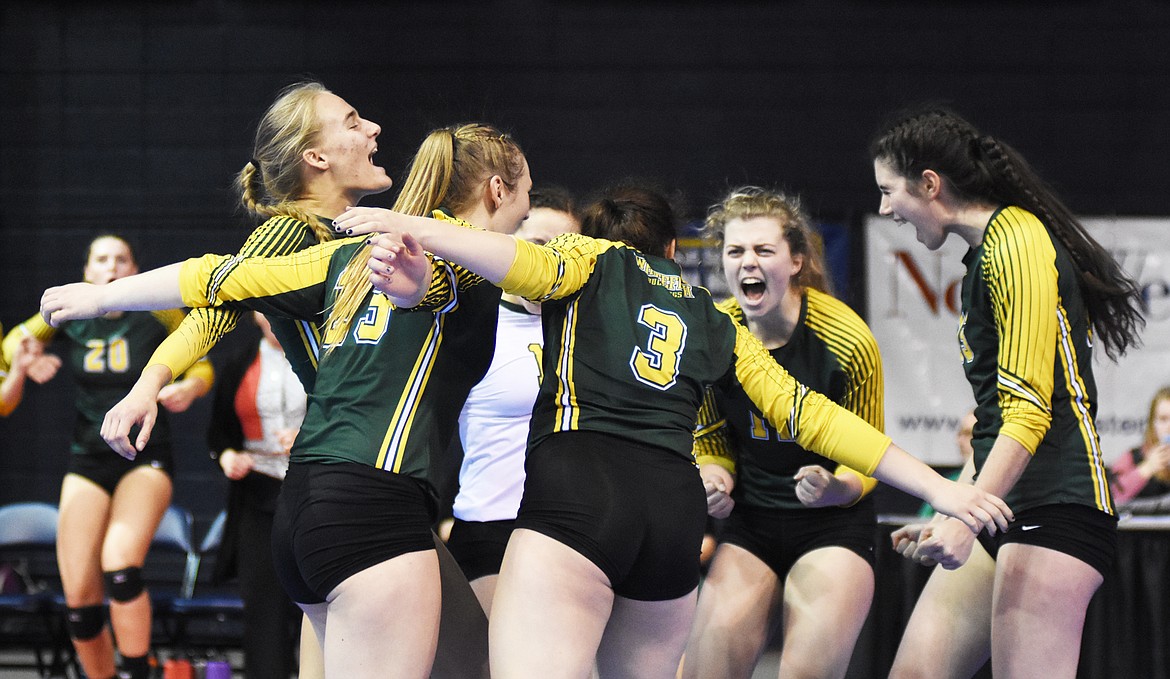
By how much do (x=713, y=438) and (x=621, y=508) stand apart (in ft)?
3.51

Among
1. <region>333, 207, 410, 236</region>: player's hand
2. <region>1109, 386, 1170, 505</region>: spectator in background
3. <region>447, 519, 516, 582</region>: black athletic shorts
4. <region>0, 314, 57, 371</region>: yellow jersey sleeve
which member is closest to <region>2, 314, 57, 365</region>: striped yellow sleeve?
<region>0, 314, 57, 371</region>: yellow jersey sleeve

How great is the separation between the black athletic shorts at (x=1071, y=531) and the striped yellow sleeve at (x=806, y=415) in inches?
17.0

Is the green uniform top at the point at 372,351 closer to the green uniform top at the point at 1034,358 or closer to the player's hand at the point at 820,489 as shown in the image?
the player's hand at the point at 820,489

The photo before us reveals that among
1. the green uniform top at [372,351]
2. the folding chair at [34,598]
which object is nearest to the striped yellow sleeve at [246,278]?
the green uniform top at [372,351]

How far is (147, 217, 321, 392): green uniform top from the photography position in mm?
2502

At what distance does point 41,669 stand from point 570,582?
14.2ft

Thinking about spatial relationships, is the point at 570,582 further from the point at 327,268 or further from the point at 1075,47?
the point at 1075,47

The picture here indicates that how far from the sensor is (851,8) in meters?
6.97

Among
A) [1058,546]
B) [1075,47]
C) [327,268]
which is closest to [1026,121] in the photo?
[1075,47]

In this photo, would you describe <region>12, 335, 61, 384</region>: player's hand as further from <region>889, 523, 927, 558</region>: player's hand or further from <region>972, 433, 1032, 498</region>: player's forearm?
<region>972, 433, 1032, 498</region>: player's forearm

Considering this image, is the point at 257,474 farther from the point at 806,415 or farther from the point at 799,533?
the point at 806,415

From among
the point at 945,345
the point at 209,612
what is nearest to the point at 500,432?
the point at 209,612

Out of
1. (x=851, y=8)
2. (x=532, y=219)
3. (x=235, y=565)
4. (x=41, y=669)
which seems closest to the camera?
(x=532, y=219)

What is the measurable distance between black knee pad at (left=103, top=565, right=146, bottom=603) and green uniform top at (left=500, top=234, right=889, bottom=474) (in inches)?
122
